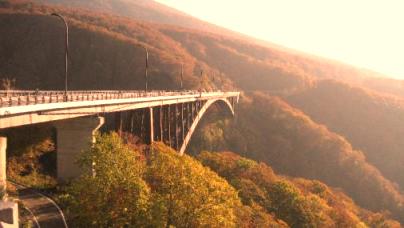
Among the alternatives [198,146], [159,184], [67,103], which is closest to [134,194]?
[159,184]

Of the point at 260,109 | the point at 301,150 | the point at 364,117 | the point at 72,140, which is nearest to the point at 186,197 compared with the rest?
the point at 72,140

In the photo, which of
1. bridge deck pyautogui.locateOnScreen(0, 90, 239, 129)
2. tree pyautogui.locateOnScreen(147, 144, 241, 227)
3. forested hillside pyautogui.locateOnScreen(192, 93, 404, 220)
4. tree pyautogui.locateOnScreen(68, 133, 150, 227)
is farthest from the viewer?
forested hillside pyautogui.locateOnScreen(192, 93, 404, 220)

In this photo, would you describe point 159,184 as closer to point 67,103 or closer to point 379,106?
point 67,103

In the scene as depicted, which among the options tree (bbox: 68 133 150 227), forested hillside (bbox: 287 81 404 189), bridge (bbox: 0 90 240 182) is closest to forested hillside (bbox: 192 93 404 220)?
forested hillside (bbox: 287 81 404 189)

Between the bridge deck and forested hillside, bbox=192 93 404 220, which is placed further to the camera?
forested hillside, bbox=192 93 404 220

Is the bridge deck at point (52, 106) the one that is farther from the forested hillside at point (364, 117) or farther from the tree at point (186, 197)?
the forested hillside at point (364, 117)

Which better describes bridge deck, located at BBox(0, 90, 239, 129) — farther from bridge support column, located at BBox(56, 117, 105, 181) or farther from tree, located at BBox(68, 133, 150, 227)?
tree, located at BBox(68, 133, 150, 227)

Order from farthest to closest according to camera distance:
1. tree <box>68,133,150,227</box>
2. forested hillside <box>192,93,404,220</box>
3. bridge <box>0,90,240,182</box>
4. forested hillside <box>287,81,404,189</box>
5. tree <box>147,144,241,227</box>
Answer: forested hillside <box>287,81,404,189</box> → forested hillside <box>192,93,404,220</box> → tree <box>147,144,241,227</box> → tree <box>68,133,150,227</box> → bridge <box>0,90,240,182</box>

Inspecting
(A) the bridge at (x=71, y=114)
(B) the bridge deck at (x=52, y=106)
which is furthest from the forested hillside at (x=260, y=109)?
(B) the bridge deck at (x=52, y=106)
